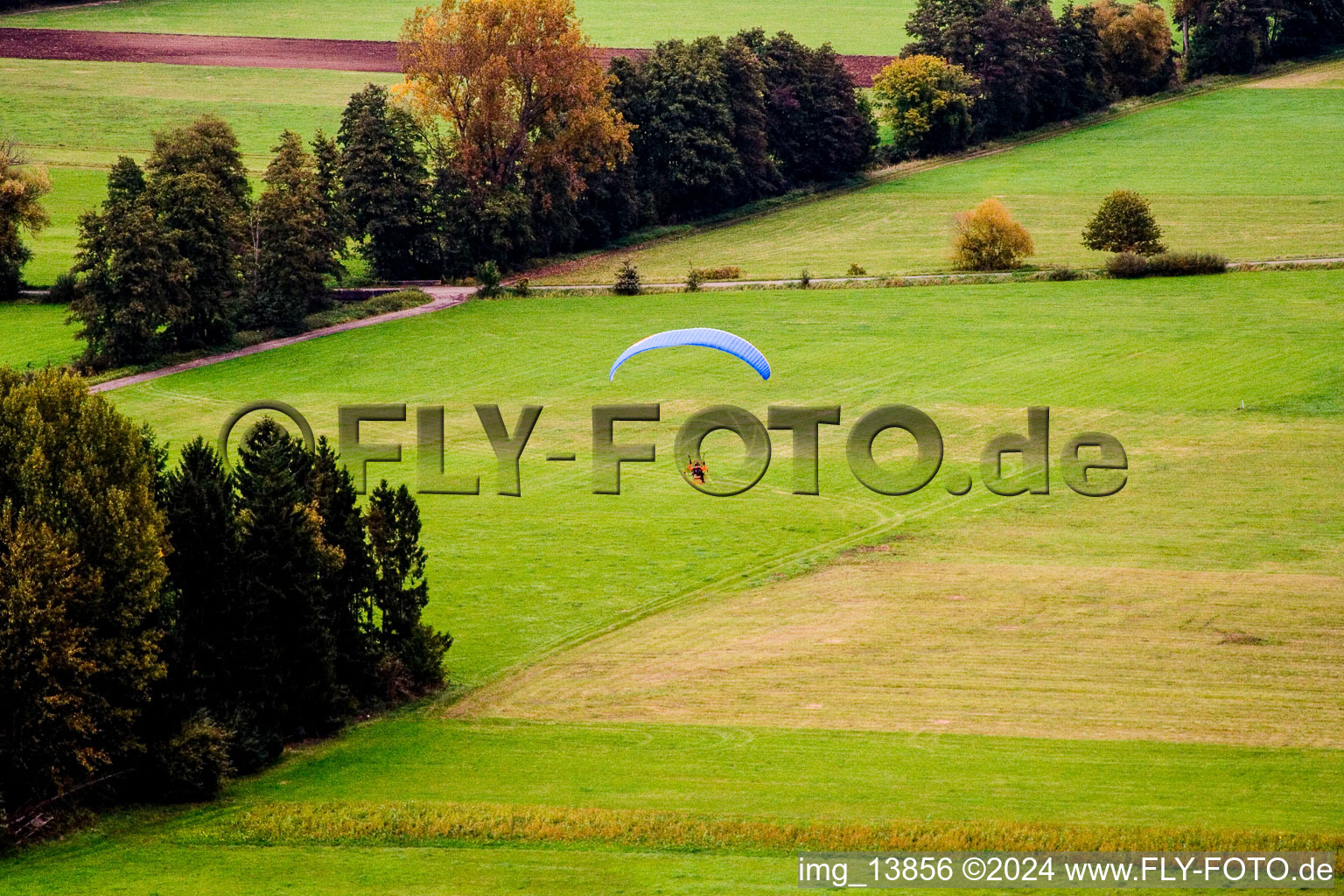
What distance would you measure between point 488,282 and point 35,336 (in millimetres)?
25479

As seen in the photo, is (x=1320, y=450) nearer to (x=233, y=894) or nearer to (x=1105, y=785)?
(x=1105, y=785)

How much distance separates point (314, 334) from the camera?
85688mm

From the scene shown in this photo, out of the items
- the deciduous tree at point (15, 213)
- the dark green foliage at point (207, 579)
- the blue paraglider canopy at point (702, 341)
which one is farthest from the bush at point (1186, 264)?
the dark green foliage at point (207, 579)

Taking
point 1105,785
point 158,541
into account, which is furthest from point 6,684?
point 1105,785

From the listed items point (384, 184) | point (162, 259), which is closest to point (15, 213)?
point (162, 259)

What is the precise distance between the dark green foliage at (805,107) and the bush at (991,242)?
28286 millimetres

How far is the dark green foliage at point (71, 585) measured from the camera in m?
31.9

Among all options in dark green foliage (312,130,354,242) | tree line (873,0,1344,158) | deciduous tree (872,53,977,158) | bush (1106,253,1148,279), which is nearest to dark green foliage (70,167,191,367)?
dark green foliage (312,130,354,242)

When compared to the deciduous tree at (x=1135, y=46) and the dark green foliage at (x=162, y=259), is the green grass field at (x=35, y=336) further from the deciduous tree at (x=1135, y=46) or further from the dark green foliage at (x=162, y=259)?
the deciduous tree at (x=1135, y=46)

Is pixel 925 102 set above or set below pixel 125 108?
below

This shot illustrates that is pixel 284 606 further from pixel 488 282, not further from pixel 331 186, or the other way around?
pixel 331 186

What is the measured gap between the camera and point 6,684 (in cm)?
3181

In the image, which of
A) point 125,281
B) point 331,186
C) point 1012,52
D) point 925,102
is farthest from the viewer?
point 1012,52

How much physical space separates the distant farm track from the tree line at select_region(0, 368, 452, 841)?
10072 centimetres
